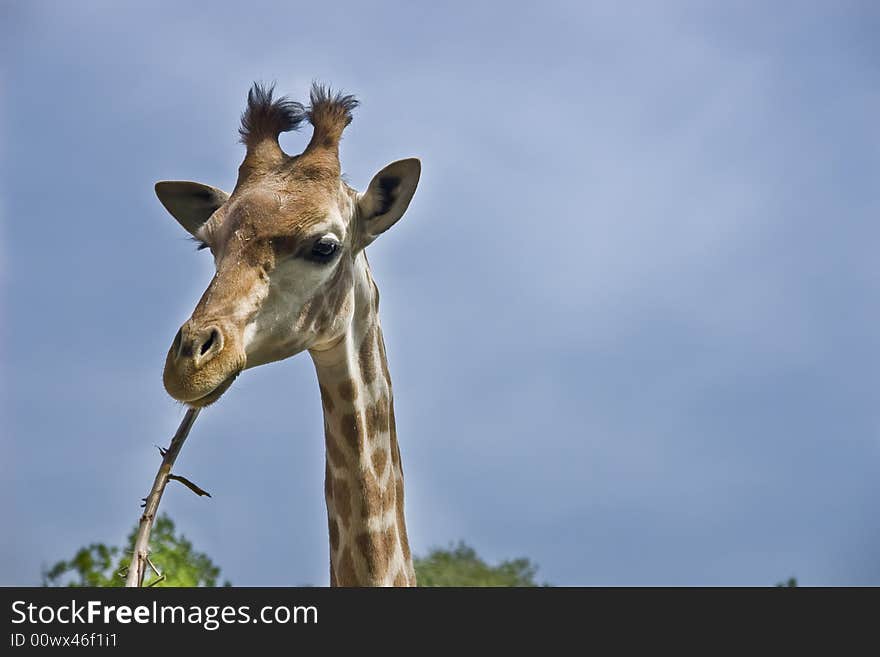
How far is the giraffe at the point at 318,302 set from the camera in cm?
585

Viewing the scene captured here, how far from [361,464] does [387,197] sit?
169 centimetres

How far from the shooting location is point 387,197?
23.2ft

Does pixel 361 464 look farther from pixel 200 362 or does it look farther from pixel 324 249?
pixel 200 362

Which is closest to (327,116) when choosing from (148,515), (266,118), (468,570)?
(266,118)

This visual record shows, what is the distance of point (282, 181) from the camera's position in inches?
262

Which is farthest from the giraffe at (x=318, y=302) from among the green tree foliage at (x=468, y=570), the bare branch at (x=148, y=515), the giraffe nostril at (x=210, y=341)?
the green tree foliage at (x=468, y=570)

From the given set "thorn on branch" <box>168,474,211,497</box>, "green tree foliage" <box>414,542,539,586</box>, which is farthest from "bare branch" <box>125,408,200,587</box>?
"green tree foliage" <box>414,542,539,586</box>

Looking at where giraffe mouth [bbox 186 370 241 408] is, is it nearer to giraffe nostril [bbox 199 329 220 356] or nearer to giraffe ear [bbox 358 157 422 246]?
giraffe nostril [bbox 199 329 220 356]

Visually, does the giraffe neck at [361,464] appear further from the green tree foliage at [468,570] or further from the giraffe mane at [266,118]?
the green tree foliage at [468,570]

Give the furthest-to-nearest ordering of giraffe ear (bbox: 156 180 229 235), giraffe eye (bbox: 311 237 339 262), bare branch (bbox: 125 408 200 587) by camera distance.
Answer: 1. giraffe ear (bbox: 156 180 229 235)
2. giraffe eye (bbox: 311 237 339 262)
3. bare branch (bbox: 125 408 200 587)

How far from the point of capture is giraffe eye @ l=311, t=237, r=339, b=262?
6.34 m
